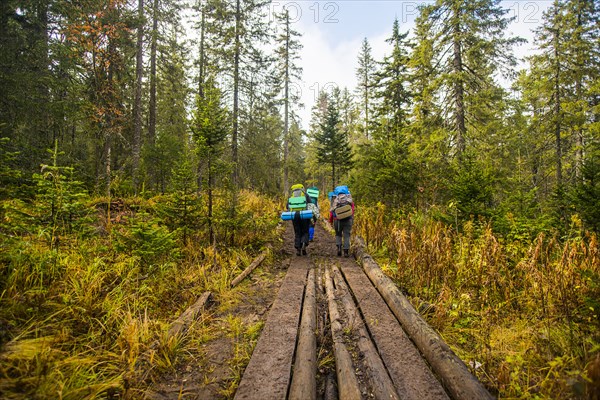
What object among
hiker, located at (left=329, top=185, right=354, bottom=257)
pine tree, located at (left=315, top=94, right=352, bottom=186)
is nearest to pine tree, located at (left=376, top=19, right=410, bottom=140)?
pine tree, located at (left=315, top=94, right=352, bottom=186)

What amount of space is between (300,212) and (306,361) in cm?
497

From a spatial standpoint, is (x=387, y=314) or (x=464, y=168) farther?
(x=464, y=168)

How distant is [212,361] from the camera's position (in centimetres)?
303

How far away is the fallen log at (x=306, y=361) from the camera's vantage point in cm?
236

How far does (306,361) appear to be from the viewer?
2775 millimetres

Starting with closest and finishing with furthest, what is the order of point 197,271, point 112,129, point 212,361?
1. point 212,361
2. point 197,271
3. point 112,129

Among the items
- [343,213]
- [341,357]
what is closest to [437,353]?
[341,357]

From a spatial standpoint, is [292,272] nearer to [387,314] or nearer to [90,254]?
[387,314]

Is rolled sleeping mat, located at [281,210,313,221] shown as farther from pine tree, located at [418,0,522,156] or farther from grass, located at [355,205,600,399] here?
pine tree, located at [418,0,522,156]

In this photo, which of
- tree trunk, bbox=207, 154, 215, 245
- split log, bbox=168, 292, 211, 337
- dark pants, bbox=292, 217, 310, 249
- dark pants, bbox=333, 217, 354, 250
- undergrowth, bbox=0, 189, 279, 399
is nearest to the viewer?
undergrowth, bbox=0, 189, 279, 399

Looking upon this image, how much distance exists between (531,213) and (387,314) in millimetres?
7703

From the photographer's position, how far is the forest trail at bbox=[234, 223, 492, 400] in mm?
2418

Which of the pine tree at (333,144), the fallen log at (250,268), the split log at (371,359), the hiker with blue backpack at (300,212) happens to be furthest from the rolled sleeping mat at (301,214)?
the pine tree at (333,144)

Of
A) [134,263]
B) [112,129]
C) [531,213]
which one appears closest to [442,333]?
[134,263]
